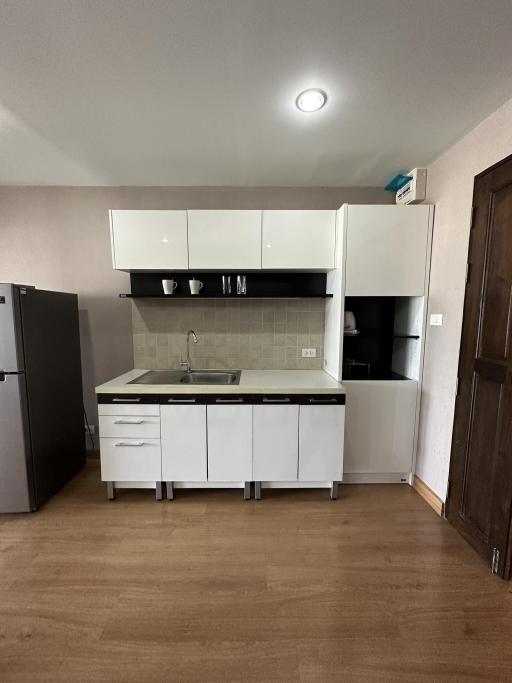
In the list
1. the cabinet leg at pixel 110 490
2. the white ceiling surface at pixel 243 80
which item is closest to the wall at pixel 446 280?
the white ceiling surface at pixel 243 80

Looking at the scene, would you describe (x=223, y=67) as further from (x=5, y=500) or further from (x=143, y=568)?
(x=5, y=500)

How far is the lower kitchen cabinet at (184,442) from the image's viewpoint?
215 cm

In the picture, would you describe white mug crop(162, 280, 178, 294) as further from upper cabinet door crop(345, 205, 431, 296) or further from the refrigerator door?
upper cabinet door crop(345, 205, 431, 296)

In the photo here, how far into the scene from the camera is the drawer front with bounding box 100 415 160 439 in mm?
2148

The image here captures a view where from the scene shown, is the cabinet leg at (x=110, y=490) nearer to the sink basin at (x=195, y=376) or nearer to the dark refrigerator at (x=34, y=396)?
the dark refrigerator at (x=34, y=396)

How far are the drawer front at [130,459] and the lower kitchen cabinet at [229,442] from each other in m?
0.41

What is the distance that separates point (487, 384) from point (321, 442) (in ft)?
3.64

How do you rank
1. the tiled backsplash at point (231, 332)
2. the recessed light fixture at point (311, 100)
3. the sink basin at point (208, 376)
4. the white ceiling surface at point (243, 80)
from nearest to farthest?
the white ceiling surface at point (243, 80) < the recessed light fixture at point (311, 100) < the sink basin at point (208, 376) < the tiled backsplash at point (231, 332)

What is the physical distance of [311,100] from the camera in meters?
1.59

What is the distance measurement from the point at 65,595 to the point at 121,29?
8.73ft

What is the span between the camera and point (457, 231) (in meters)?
1.95

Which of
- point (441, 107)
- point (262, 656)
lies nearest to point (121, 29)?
point (441, 107)

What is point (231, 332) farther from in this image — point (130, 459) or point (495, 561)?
point (495, 561)

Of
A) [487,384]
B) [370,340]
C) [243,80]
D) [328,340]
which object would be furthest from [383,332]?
[243,80]
